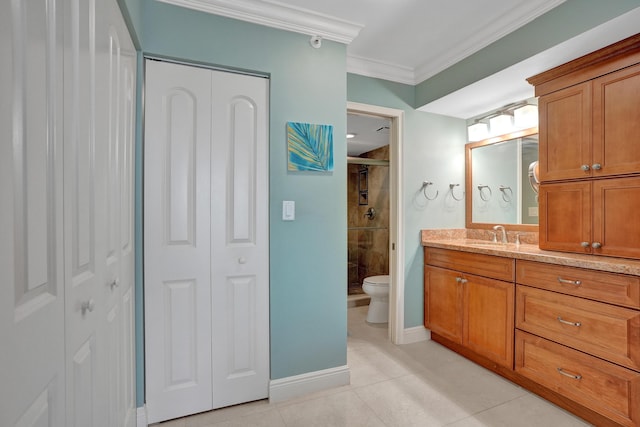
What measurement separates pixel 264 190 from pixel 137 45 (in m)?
1.00

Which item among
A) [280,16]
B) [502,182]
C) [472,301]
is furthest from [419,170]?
[280,16]

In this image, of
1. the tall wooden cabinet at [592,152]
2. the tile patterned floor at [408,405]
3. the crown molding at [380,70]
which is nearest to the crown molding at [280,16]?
the crown molding at [380,70]

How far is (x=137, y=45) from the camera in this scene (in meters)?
1.61

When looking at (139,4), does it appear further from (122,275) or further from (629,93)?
(629,93)

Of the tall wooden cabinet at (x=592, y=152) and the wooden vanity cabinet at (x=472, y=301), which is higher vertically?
the tall wooden cabinet at (x=592, y=152)

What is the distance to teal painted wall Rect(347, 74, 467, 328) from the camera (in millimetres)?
2789

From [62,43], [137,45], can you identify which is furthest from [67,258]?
[137,45]

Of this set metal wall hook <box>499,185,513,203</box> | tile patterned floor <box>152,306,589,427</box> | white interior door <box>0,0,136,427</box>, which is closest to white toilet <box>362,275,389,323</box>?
tile patterned floor <box>152,306,589,427</box>

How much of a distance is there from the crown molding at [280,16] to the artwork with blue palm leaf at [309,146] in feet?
2.01

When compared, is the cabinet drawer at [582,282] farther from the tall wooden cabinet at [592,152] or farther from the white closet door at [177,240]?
the white closet door at [177,240]

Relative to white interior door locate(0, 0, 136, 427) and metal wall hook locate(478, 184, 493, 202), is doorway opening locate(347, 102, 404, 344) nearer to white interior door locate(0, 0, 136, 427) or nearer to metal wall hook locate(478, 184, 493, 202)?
metal wall hook locate(478, 184, 493, 202)

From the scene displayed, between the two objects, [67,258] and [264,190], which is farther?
[264,190]

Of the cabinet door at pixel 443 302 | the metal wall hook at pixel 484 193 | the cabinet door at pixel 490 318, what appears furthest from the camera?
the metal wall hook at pixel 484 193

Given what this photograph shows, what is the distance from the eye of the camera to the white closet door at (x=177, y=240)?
169 centimetres
